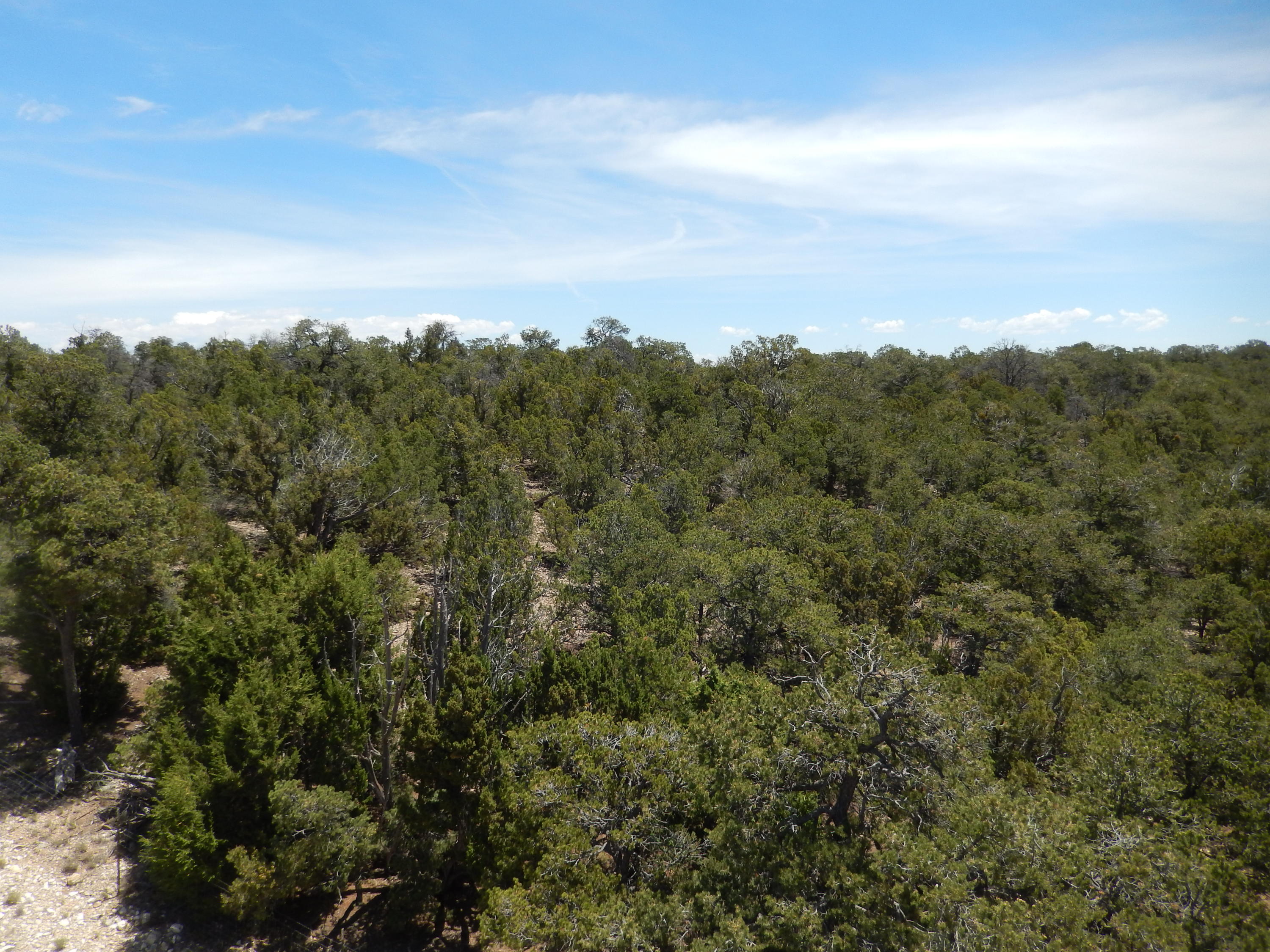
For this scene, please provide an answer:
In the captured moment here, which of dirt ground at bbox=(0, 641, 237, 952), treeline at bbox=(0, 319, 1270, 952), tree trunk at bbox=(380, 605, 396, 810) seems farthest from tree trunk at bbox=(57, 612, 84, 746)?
tree trunk at bbox=(380, 605, 396, 810)

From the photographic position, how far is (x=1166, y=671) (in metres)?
21.6

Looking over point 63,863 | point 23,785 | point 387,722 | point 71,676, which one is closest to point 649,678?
point 387,722

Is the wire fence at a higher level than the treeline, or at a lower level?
lower

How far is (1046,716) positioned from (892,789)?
800 centimetres

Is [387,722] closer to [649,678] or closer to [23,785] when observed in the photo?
[649,678]

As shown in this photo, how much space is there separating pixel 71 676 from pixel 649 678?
62.4 feet

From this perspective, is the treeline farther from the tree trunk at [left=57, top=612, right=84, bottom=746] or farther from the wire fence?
the wire fence

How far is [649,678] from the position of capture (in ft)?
60.8

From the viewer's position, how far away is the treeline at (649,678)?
11539mm

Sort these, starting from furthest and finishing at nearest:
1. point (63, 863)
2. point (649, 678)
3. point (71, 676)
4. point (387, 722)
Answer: point (71, 676) → point (649, 678) → point (63, 863) → point (387, 722)

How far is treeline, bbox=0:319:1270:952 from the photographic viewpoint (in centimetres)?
1154

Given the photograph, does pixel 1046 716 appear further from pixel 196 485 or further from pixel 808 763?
pixel 196 485

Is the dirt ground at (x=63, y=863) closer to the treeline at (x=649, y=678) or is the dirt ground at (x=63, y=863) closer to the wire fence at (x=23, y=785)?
the wire fence at (x=23, y=785)

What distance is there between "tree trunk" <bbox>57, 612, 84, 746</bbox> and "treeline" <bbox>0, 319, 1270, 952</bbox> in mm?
146
